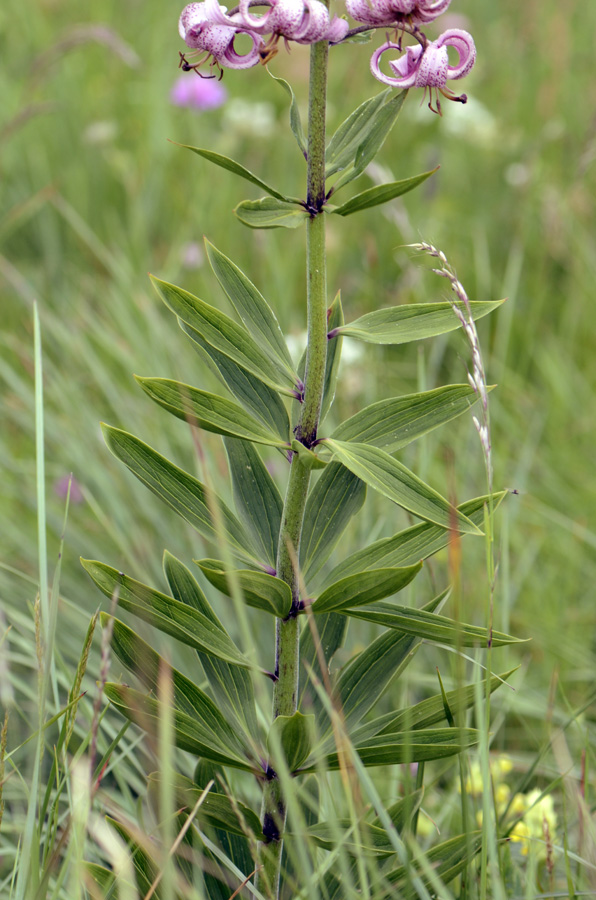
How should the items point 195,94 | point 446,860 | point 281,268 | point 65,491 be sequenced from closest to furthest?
point 446,860
point 65,491
point 281,268
point 195,94

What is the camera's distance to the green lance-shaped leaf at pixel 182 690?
715 millimetres

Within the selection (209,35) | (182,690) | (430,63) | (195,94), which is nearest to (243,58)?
(209,35)

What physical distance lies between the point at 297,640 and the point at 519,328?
1797 millimetres

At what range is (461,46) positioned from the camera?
62 centimetres

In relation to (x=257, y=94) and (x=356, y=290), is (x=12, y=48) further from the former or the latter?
(x=356, y=290)

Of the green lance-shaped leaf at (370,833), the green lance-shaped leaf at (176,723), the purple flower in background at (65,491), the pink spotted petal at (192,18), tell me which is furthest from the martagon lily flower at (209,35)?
the purple flower in background at (65,491)

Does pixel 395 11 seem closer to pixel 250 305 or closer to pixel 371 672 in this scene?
pixel 250 305

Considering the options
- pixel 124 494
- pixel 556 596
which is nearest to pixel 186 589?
pixel 124 494

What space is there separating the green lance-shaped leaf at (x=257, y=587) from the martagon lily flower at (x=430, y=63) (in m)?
0.38

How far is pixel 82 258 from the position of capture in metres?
2.53

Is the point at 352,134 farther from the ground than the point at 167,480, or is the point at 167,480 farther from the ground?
the point at 352,134

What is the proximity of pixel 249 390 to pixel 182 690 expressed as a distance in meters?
0.27

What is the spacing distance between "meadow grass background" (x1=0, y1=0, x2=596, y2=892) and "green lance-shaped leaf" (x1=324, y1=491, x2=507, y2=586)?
0.29 metres

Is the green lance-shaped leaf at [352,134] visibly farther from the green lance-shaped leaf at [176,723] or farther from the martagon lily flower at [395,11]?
the green lance-shaped leaf at [176,723]
